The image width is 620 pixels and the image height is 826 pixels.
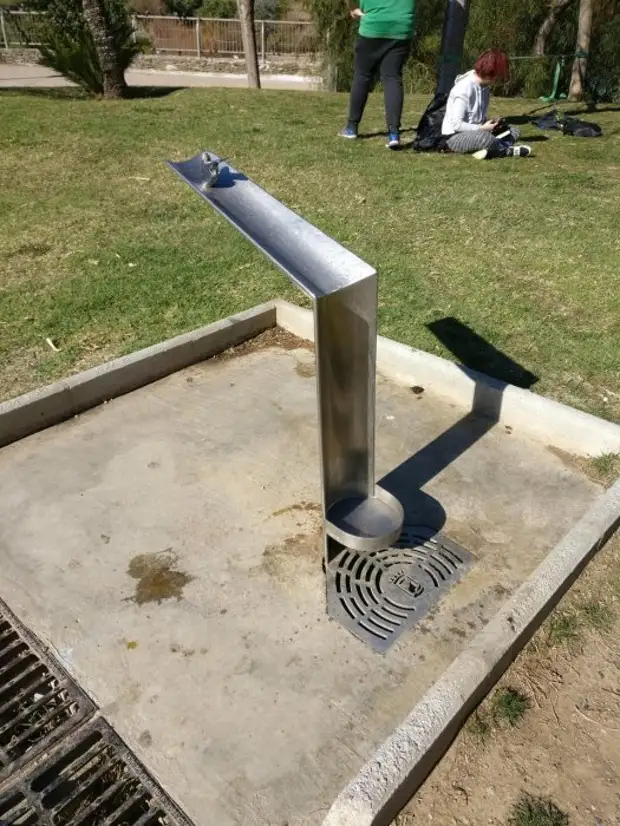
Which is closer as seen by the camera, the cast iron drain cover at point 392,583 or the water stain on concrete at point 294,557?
the cast iron drain cover at point 392,583

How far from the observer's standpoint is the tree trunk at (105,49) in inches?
386

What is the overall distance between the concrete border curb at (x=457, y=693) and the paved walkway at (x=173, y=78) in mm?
18884

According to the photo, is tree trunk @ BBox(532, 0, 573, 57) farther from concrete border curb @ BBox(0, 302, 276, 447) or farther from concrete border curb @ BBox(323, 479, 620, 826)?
concrete border curb @ BBox(323, 479, 620, 826)

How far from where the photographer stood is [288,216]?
235 cm

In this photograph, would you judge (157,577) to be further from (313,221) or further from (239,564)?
(313,221)

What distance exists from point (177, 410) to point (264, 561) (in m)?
1.17

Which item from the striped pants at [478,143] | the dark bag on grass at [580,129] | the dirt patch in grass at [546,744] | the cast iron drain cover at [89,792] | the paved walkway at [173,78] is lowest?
the paved walkway at [173,78]

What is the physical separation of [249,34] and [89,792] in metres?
14.8

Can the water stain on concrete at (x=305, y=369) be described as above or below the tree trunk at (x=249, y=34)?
below

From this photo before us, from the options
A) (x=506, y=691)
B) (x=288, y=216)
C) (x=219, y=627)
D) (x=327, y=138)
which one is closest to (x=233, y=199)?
(x=288, y=216)

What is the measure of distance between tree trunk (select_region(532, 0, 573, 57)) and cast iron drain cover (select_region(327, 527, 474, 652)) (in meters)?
16.8

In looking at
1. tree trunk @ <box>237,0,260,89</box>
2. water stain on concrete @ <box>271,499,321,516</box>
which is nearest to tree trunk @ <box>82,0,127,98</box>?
tree trunk @ <box>237,0,260,89</box>

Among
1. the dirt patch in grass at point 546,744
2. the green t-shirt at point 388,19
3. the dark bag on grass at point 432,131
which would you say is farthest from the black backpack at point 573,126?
the dirt patch in grass at point 546,744

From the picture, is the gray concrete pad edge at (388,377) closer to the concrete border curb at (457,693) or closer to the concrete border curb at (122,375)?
the concrete border curb at (122,375)
